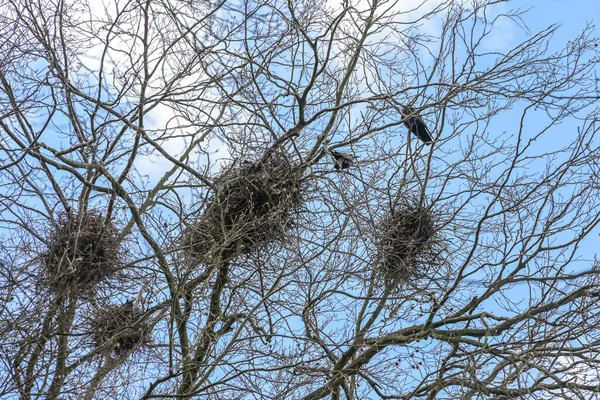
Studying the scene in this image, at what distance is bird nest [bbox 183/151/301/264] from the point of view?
568 cm

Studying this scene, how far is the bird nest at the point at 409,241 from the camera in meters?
6.28

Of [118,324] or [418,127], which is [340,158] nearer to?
[418,127]

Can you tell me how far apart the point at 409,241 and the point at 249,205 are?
1.48 m

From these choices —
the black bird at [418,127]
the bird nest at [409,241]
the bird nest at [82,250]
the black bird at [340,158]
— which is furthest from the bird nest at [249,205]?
the black bird at [418,127]

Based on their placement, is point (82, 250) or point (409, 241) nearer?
point (82, 250)

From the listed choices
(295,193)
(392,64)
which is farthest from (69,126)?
(392,64)

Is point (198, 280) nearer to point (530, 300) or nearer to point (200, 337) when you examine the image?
point (200, 337)

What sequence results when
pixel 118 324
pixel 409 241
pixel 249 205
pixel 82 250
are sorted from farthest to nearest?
pixel 409 241
pixel 82 250
pixel 118 324
pixel 249 205

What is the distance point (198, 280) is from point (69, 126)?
1.76 meters

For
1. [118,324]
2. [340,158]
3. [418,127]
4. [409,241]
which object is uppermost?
[418,127]

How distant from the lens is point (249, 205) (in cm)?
565

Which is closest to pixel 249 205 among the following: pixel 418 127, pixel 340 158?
pixel 340 158

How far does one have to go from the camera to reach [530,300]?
5.65 metres

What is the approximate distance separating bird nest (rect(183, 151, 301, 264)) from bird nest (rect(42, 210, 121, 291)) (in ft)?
2.25
